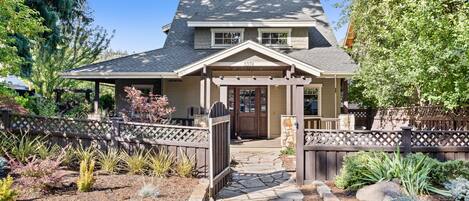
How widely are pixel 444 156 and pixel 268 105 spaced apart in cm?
769

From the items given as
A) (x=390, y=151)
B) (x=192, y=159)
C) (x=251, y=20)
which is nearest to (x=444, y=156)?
(x=390, y=151)

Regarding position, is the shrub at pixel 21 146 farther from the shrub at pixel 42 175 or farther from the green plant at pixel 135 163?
the green plant at pixel 135 163

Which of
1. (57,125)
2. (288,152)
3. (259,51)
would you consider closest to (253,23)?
(259,51)

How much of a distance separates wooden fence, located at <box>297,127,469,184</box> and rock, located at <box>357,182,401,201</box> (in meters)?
1.74

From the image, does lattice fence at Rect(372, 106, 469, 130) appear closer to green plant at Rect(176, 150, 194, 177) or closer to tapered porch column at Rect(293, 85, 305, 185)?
tapered porch column at Rect(293, 85, 305, 185)

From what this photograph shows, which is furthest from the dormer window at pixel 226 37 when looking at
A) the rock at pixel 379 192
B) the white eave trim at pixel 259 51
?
the rock at pixel 379 192

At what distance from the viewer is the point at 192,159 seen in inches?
299

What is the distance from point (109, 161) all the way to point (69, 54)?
1995cm

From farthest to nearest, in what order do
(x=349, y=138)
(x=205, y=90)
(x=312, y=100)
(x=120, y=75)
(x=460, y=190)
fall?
(x=312, y=100) < (x=120, y=75) < (x=205, y=90) < (x=349, y=138) < (x=460, y=190)

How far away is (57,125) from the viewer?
8688 mm

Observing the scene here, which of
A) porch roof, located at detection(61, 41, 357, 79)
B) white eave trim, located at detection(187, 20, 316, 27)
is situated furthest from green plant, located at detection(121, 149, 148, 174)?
white eave trim, located at detection(187, 20, 316, 27)

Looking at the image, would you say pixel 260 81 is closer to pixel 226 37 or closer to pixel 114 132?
pixel 114 132

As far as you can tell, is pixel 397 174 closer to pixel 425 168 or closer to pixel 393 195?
pixel 425 168

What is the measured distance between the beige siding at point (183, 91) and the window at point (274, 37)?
11.0 feet
